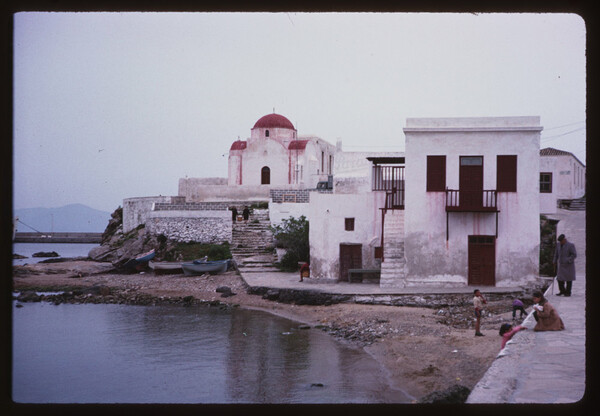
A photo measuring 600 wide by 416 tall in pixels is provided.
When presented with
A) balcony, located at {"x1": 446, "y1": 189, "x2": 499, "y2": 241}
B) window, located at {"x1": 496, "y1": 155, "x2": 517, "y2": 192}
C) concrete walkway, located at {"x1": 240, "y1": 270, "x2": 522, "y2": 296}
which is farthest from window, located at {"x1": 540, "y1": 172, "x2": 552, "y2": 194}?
concrete walkway, located at {"x1": 240, "y1": 270, "x2": 522, "y2": 296}

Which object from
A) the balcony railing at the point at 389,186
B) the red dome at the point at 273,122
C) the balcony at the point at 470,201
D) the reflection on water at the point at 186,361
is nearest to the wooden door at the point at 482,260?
the balcony at the point at 470,201

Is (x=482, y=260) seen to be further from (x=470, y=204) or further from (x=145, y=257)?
(x=145, y=257)

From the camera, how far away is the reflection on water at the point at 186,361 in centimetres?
1188

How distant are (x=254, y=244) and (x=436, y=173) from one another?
1367 cm

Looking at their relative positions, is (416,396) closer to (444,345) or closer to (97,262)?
(444,345)

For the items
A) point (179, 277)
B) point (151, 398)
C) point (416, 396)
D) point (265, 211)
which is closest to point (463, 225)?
point (416, 396)

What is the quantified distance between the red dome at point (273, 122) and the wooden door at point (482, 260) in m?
25.8

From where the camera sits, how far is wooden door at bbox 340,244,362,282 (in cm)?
2077

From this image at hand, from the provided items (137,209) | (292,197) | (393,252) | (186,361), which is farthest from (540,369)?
(137,209)

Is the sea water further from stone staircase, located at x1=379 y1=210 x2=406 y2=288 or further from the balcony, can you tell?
the balcony

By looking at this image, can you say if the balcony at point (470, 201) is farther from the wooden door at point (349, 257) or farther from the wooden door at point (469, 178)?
the wooden door at point (349, 257)

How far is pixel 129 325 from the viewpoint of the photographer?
62.7ft
